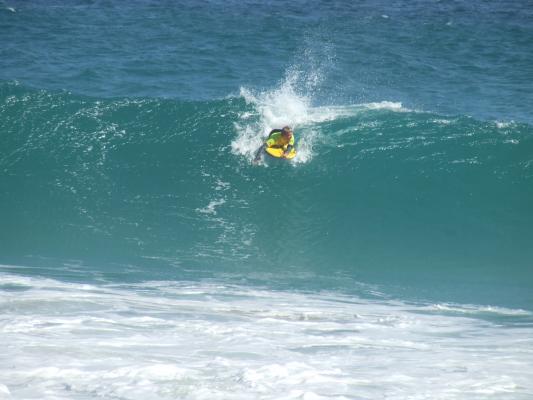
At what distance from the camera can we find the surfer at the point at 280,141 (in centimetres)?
1557

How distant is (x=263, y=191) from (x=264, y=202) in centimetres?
43

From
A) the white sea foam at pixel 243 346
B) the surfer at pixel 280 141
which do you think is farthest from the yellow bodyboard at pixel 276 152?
the white sea foam at pixel 243 346

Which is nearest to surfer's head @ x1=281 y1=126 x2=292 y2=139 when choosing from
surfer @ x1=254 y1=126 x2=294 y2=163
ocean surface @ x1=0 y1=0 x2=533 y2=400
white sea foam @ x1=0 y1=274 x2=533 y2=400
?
surfer @ x1=254 y1=126 x2=294 y2=163

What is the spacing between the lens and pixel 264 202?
1496cm

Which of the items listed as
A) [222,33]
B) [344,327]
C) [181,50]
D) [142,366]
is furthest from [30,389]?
[222,33]

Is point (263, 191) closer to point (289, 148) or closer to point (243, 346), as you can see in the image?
point (289, 148)

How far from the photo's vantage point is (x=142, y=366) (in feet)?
21.4

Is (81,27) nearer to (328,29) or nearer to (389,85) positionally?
(328,29)

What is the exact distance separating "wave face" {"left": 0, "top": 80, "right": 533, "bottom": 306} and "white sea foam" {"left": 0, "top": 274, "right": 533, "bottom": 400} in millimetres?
1990

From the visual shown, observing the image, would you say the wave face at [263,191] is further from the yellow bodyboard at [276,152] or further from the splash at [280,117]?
the yellow bodyboard at [276,152]

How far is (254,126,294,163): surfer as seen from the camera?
15570 mm

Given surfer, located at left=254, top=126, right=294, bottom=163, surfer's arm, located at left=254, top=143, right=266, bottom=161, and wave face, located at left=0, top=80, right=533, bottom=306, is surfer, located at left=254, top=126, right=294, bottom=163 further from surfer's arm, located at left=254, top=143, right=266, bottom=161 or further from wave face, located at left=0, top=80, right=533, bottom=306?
wave face, located at left=0, top=80, right=533, bottom=306

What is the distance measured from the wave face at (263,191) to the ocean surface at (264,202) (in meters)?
0.05

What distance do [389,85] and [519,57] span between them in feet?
17.4
